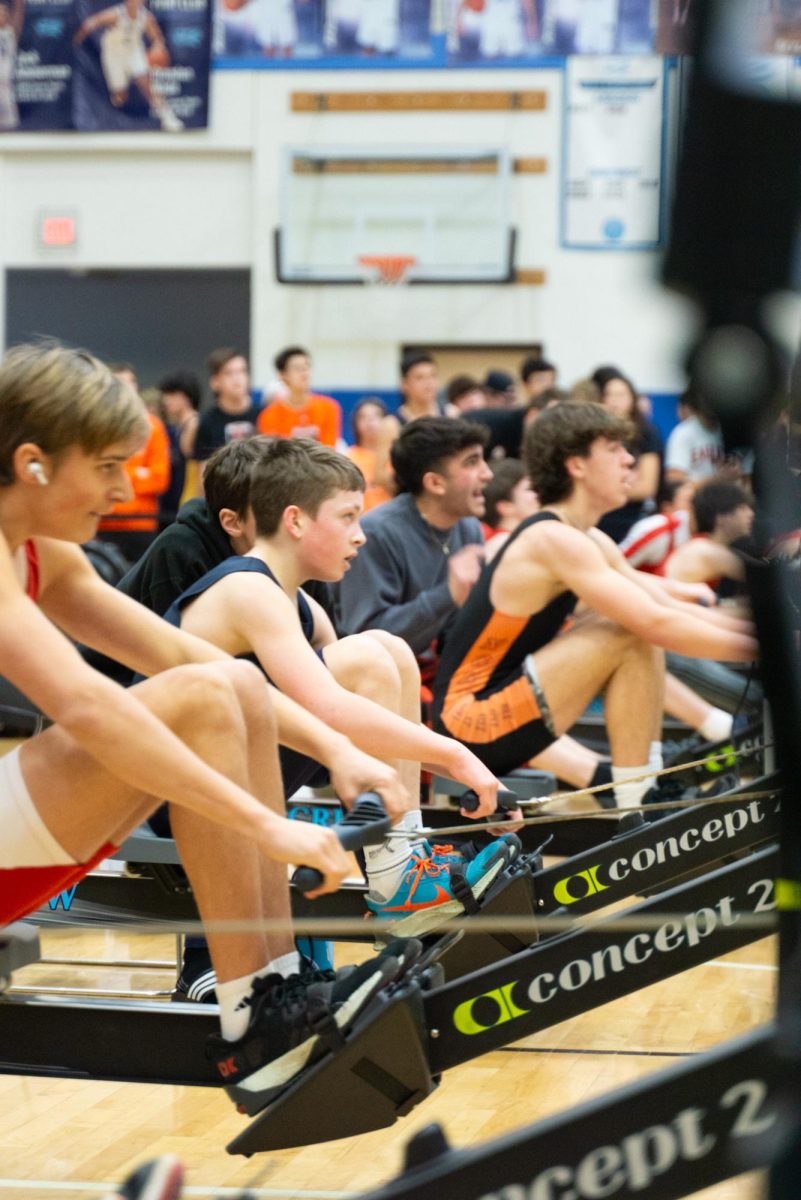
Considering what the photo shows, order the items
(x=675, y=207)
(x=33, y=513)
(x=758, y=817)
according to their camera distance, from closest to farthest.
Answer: (x=675, y=207), (x=33, y=513), (x=758, y=817)

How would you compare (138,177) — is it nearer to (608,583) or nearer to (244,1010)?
(608,583)

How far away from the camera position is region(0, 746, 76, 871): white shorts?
6.41 ft

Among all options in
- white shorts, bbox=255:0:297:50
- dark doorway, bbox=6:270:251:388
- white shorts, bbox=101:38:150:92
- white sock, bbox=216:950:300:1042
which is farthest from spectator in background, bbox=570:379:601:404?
white shorts, bbox=101:38:150:92

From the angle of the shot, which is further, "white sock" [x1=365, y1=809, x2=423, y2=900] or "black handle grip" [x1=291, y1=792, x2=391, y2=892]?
"white sock" [x1=365, y1=809, x2=423, y2=900]

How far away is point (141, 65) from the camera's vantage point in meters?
11.3

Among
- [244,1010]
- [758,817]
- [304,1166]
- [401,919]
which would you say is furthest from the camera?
[758,817]

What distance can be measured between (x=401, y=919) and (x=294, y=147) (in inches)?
376

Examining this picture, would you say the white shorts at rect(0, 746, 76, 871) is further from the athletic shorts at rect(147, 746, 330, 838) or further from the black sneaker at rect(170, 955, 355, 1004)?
the athletic shorts at rect(147, 746, 330, 838)

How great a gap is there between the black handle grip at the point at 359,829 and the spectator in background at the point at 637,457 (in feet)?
15.9

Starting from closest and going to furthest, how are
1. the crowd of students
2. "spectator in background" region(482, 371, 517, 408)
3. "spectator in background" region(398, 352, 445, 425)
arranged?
the crowd of students, "spectator in background" region(398, 352, 445, 425), "spectator in background" region(482, 371, 517, 408)

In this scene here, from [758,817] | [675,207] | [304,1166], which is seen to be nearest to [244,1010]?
[304,1166]

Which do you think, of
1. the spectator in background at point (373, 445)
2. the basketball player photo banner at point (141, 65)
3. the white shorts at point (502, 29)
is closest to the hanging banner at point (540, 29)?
the white shorts at point (502, 29)

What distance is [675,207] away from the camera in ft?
3.55

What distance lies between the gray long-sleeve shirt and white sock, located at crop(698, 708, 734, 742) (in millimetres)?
1104
